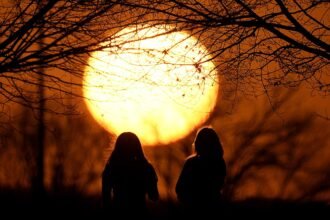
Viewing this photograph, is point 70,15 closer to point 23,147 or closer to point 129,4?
point 129,4

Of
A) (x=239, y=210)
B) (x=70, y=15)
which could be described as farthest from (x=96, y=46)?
(x=239, y=210)

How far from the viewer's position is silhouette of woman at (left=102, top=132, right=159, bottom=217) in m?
7.97

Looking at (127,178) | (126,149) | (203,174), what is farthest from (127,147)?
(203,174)

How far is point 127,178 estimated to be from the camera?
798cm

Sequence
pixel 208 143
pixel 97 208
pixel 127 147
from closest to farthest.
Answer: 1. pixel 208 143
2. pixel 127 147
3. pixel 97 208

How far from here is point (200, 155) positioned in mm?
7785

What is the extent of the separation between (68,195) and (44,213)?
6490mm

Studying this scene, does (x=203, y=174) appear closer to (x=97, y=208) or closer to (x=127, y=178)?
(x=127, y=178)

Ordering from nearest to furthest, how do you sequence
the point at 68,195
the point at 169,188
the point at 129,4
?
the point at 129,4 → the point at 68,195 → the point at 169,188

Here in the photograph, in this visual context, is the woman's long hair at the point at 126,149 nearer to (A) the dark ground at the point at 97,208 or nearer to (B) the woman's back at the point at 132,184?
(B) the woman's back at the point at 132,184

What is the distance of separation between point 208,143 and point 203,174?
40 centimetres

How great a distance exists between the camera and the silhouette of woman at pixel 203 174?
772 cm

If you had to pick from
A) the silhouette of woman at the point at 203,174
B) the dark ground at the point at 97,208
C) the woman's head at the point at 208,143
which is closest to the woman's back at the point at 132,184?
the silhouette of woman at the point at 203,174

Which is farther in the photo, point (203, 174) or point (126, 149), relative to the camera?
point (126, 149)
